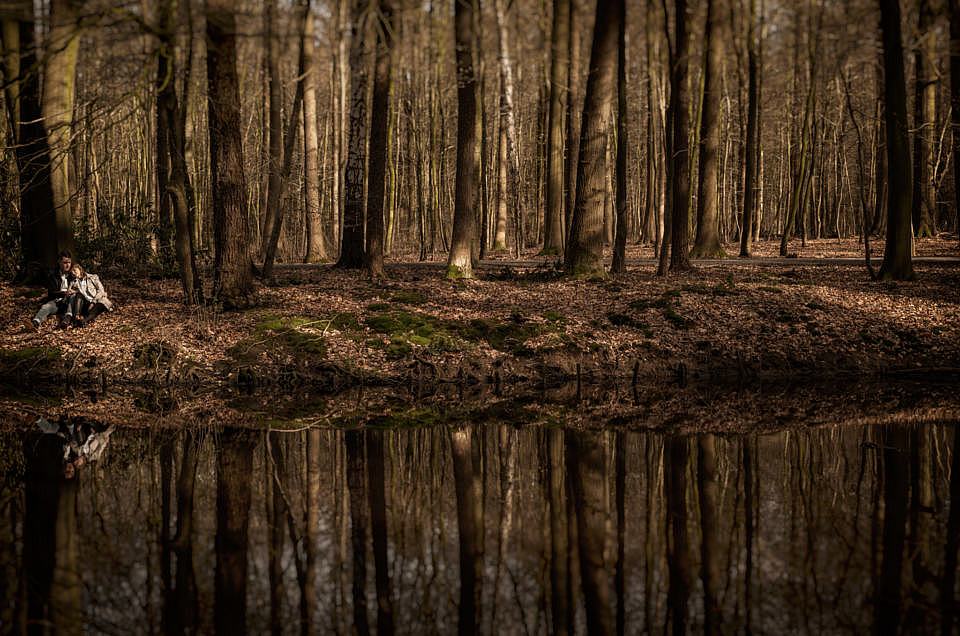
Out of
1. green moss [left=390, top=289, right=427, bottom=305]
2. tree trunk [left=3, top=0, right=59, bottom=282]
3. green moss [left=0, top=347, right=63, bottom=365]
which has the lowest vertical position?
green moss [left=0, top=347, right=63, bottom=365]

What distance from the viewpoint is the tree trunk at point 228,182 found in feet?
44.8

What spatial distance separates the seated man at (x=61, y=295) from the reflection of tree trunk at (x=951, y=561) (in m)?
13.0

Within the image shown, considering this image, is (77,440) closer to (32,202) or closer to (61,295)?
(61,295)

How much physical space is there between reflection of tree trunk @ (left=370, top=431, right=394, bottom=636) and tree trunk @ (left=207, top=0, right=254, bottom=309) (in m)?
6.24

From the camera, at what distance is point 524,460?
816 centimetres

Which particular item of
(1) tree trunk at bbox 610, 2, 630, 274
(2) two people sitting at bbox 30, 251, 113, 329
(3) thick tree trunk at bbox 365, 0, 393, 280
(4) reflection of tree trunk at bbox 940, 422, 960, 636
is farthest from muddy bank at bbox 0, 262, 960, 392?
(4) reflection of tree trunk at bbox 940, 422, 960, 636

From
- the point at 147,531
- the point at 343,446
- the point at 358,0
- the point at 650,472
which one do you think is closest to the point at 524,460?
the point at 650,472

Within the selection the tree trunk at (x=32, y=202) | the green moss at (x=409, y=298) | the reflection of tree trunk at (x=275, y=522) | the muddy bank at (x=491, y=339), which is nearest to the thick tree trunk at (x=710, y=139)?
the muddy bank at (x=491, y=339)

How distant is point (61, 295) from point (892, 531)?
13090mm

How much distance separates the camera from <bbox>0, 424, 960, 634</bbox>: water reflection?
4.65m

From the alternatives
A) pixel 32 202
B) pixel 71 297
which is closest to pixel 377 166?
pixel 71 297

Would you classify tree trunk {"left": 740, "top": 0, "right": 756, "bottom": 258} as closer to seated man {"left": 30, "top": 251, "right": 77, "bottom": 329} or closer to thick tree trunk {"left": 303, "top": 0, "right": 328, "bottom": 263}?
thick tree trunk {"left": 303, "top": 0, "right": 328, "bottom": 263}

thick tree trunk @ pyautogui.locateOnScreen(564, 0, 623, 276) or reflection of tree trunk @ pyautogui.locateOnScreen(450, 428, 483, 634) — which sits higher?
thick tree trunk @ pyautogui.locateOnScreen(564, 0, 623, 276)

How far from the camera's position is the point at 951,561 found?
5215 millimetres
